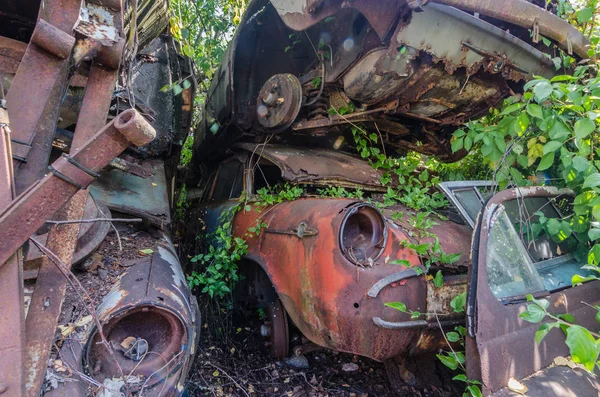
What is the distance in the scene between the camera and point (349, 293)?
1950 mm

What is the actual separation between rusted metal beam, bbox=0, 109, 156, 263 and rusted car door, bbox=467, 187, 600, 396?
158 centimetres

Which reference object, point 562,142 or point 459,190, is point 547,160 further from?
point 459,190

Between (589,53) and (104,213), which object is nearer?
(104,213)

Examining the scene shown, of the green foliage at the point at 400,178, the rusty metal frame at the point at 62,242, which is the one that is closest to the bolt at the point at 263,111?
the green foliage at the point at 400,178

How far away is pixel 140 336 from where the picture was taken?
66.7 inches

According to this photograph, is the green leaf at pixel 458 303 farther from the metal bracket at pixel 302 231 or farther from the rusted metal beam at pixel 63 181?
the rusted metal beam at pixel 63 181

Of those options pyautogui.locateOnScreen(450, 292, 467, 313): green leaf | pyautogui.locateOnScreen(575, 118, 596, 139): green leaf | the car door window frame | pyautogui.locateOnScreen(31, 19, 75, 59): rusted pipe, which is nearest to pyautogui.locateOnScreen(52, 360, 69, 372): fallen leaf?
pyautogui.locateOnScreen(31, 19, 75, 59): rusted pipe

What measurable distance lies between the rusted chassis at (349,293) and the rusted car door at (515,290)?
33cm

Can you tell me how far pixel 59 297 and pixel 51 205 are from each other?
0.35 meters

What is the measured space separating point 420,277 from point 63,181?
1.72m

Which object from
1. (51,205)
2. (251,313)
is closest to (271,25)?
(251,313)

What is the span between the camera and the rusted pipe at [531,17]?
2.17 meters

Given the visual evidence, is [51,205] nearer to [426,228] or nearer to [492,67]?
[426,228]

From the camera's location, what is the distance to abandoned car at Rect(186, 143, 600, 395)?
69.5 inches
